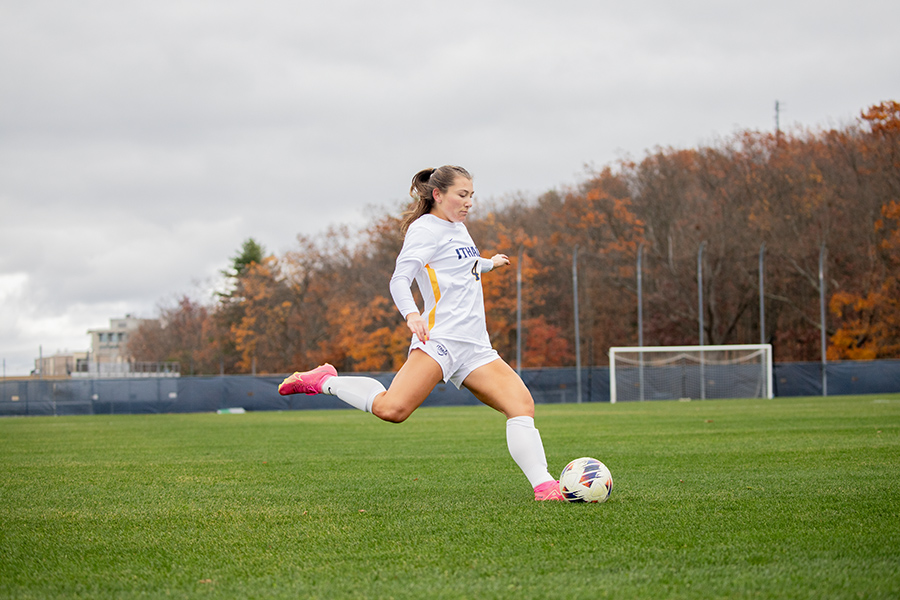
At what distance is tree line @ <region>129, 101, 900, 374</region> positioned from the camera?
127 ft

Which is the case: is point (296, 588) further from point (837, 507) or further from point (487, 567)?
point (837, 507)


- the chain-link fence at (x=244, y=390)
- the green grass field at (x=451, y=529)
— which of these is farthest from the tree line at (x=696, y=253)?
the green grass field at (x=451, y=529)

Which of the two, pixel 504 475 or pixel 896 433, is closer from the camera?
pixel 504 475

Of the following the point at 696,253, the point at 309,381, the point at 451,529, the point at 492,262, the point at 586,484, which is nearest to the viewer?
the point at 451,529

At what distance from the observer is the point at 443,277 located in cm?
526

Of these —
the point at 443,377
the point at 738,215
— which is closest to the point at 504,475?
the point at 443,377

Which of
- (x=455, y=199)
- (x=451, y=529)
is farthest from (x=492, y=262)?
(x=451, y=529)

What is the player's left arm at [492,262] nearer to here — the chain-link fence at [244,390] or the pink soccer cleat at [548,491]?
the pink soccer cleat at [548,491]

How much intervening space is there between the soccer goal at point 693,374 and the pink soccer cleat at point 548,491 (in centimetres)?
2925

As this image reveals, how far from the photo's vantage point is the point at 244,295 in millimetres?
56250

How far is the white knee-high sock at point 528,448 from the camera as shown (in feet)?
17.4

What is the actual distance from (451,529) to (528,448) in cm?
112

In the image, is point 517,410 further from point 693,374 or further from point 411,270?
point 693,374

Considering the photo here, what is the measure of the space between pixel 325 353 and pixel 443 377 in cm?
4707
